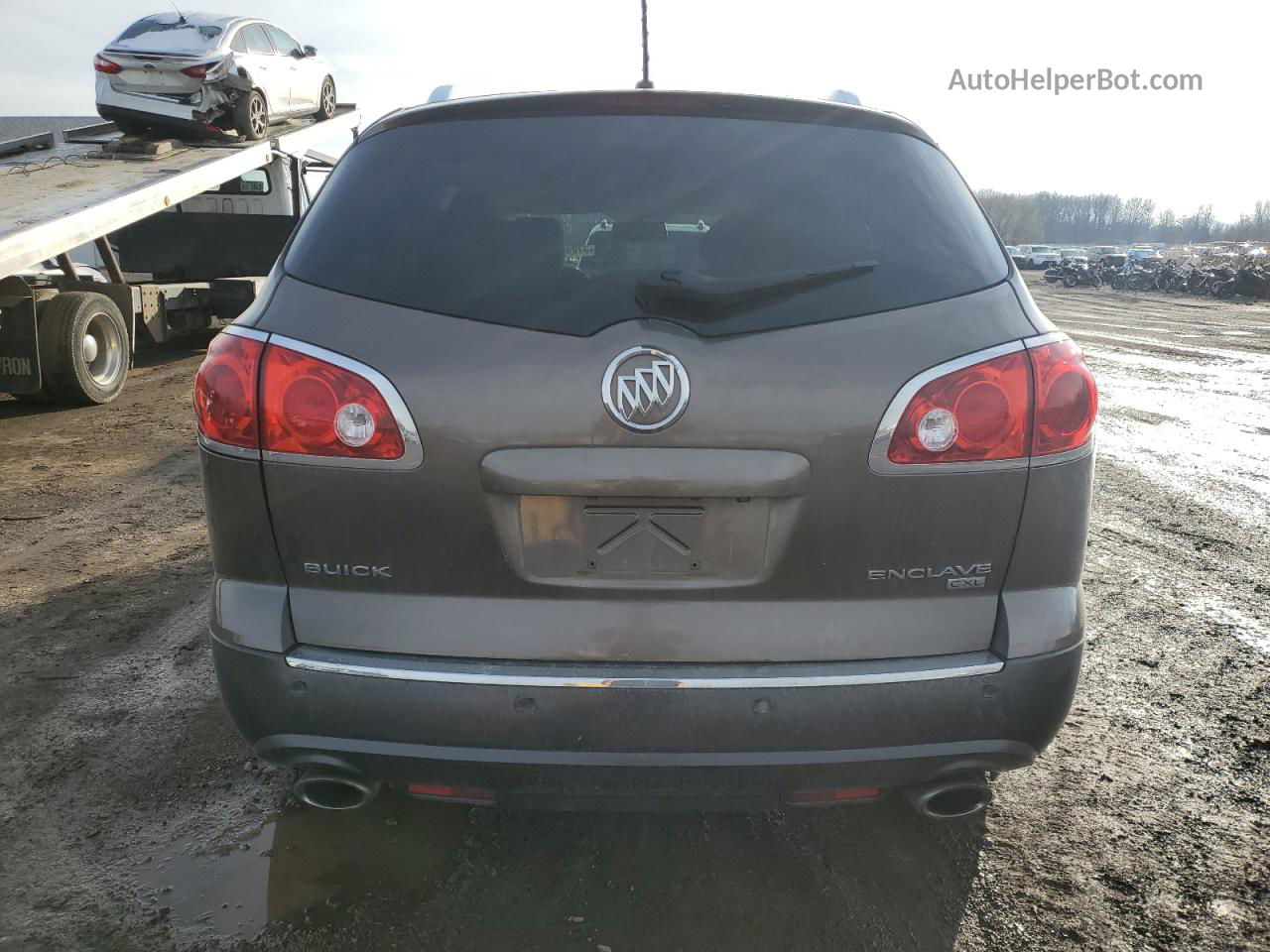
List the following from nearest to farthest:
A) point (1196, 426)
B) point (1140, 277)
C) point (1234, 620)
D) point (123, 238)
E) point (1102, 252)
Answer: point (1234, 620) → point (1196, 426) → point (123, 238) → point (1140, 277) → point (1102, 252)

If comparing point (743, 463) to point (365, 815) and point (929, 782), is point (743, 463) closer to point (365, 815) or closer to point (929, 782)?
point (929, 782)

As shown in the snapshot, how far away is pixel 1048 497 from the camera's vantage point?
6.54 ft

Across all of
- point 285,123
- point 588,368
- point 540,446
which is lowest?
point 540,446

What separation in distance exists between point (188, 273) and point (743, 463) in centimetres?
1172

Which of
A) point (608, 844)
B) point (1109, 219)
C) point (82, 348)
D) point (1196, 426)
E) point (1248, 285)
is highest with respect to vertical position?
point (1109, 219)

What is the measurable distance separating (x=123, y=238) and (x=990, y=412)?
1188 cm

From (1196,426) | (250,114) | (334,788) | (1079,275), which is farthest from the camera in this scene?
(1079,275)

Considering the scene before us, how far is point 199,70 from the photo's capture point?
10.6 meters

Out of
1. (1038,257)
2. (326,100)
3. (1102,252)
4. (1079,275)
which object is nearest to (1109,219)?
(1102,252)

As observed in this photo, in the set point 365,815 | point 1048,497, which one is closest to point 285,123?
point 365,815

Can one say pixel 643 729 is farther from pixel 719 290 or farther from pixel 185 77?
pixel 185 77

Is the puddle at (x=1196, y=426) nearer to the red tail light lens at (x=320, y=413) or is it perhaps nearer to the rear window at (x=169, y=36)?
the red tail light lens at (x=320, y=413)

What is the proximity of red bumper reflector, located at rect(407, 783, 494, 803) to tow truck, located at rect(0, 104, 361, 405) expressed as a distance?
4.17 meters

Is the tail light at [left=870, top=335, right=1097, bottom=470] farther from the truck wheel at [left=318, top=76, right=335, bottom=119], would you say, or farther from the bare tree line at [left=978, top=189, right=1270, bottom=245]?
the bare tree line at [left=978, top=189, right=1270, bottom=245]
